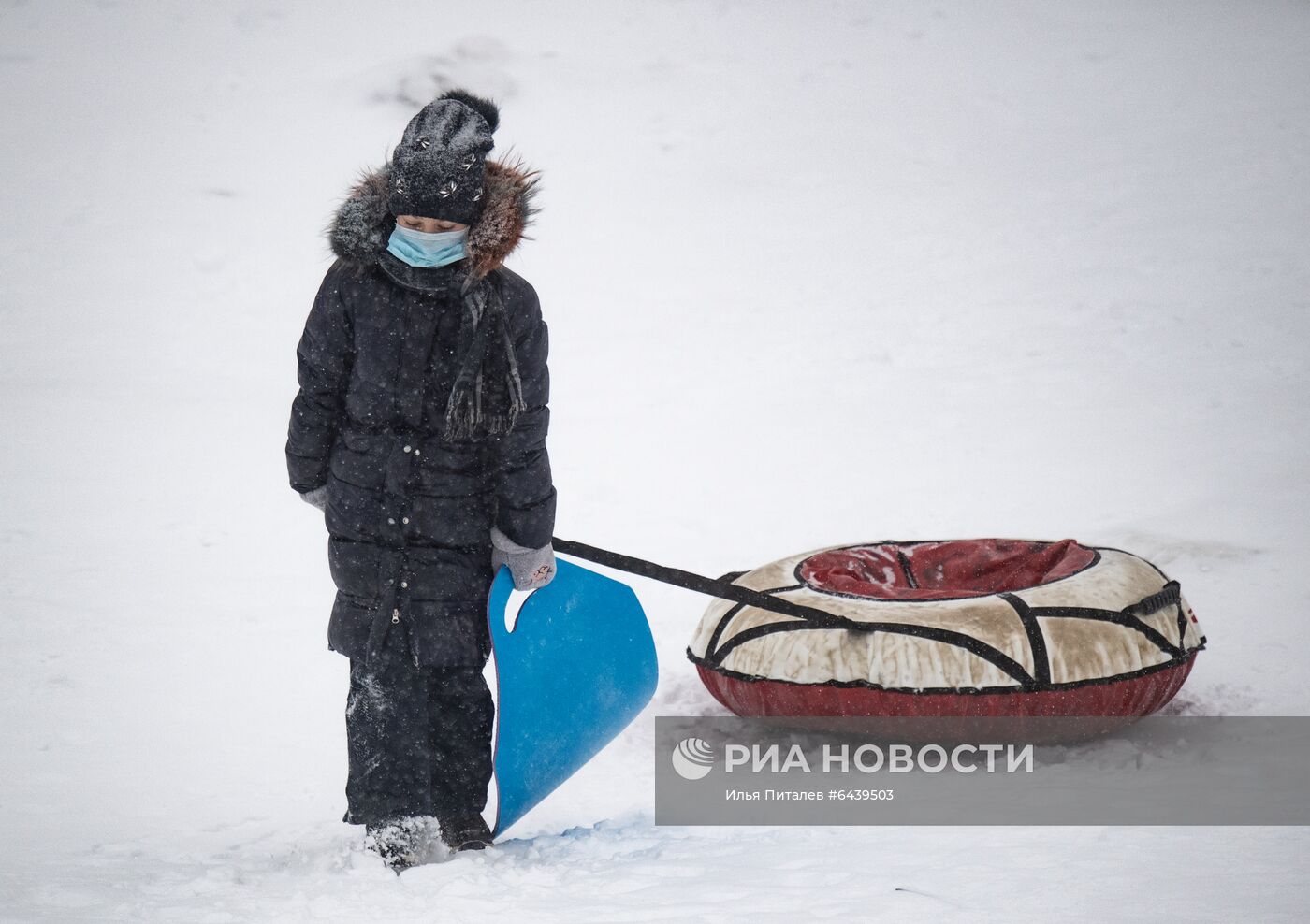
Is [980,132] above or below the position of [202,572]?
above

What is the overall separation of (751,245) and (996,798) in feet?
25.9

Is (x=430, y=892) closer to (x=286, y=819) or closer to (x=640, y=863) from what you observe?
(x=640, y=863)

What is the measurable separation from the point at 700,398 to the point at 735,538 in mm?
2268

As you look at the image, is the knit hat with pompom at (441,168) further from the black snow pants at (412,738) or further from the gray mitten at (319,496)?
the black snow pants at (412,738)

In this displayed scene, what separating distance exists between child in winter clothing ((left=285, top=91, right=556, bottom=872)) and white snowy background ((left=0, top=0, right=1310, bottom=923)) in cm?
35

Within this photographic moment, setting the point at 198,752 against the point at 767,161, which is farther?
the point at 767,161

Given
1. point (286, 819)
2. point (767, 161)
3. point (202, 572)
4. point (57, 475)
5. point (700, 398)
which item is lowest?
point (286, 819)

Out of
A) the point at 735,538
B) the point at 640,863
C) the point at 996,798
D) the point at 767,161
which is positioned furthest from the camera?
the point at 767,161

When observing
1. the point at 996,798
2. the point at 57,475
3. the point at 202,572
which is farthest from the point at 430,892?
the point at 57,475

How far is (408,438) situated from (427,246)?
41cm

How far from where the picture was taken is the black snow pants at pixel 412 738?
8.47ft

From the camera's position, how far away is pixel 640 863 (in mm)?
2607

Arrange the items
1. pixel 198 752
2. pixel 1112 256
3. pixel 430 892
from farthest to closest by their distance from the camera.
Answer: pixel 1112 256
pixel 198 752
pixel 430 892

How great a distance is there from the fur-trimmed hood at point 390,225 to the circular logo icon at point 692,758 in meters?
1.67
